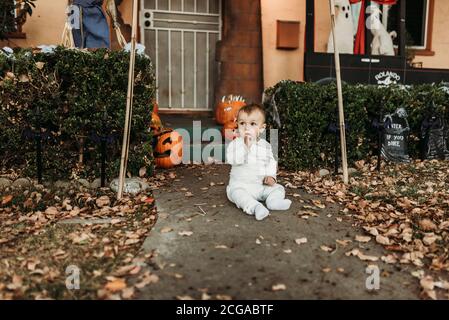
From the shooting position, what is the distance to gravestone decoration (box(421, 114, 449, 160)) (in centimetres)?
682

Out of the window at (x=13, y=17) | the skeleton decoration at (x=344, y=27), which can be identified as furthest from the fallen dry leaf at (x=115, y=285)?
the skeleton decoration at (x=344, y=27)

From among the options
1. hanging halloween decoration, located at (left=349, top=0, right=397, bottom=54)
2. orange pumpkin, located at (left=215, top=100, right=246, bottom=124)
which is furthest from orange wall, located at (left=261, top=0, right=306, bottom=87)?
orange pumpkin, located at (left=215, top=100, right=246, bottom=124)

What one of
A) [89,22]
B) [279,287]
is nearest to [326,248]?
[279,287]

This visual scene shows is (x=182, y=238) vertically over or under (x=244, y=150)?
under

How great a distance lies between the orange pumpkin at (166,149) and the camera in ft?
20.3

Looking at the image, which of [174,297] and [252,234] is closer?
[174,297]

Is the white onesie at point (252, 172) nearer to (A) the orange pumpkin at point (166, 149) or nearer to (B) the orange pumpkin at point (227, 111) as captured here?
(A) the orange pumpkin at point (166, 149)

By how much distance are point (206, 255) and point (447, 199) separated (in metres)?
3.08

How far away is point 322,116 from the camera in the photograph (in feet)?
20.0

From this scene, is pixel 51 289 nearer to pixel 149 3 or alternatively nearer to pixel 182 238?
pixel 182 238

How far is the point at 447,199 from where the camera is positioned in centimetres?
498

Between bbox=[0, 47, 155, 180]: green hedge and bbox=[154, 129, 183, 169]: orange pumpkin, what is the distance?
69 centimetres

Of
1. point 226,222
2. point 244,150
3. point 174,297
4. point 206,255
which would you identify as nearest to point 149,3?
point 244,150

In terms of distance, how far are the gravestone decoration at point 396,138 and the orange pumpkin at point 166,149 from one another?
3083mm
